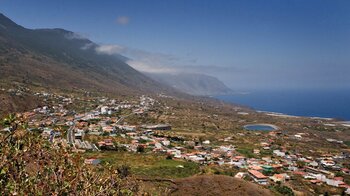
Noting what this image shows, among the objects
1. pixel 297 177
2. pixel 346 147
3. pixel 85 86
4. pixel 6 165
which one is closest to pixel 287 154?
pixel 297 177

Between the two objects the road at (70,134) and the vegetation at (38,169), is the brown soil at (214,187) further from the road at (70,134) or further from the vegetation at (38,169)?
the road at (70,134)

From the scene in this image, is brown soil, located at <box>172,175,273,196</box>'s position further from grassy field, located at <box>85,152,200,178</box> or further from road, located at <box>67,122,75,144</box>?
road, located at <box>67,122,75,144</box>

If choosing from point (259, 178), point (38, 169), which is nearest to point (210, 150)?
point (259, 178)

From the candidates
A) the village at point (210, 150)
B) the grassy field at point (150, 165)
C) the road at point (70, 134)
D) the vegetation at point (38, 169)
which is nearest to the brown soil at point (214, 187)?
the grassy field at point (150, 165)

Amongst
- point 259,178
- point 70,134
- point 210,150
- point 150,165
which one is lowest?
point 210,150

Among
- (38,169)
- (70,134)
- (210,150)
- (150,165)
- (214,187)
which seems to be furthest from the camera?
(210,150)

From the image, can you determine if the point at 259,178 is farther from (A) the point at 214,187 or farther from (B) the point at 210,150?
(B) the point at 210,150

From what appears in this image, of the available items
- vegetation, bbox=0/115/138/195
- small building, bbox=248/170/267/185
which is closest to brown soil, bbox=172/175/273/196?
small building, bbox=248/170/267/185

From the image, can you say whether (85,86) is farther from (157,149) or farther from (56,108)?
(157,149)
